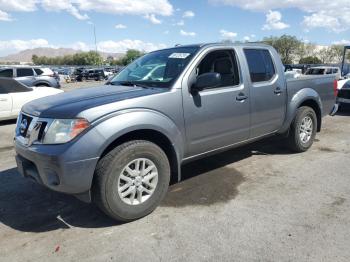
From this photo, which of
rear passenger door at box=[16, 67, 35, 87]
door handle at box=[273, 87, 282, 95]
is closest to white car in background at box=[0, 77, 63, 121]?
rear passenger door at box=[16, 67, 35, 87]

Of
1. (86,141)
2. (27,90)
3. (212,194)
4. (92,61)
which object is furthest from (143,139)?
(92,61)

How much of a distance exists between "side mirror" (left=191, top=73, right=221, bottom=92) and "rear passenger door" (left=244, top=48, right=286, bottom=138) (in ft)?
3.37

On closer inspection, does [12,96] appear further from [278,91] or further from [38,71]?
[38,71]

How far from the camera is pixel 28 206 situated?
166 inches

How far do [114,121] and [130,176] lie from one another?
61 centimetres

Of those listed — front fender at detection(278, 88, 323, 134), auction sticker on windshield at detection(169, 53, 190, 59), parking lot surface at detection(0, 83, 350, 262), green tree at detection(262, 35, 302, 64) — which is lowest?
parking lot surface at detection(0, 83, 350, 262)

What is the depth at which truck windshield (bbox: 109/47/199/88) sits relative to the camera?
4.29m

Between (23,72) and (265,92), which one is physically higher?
(23,72)

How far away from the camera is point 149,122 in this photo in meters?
3.72

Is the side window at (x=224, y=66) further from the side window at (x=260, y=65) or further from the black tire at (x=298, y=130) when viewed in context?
the black tire at (x=298, y=130)

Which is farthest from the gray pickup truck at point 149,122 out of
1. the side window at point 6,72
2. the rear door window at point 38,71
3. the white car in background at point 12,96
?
the rear door window at point 38,71

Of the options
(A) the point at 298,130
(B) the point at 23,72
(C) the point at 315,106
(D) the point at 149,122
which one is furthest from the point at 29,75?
(D) the point at 149,122

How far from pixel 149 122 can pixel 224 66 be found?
5.29 ft

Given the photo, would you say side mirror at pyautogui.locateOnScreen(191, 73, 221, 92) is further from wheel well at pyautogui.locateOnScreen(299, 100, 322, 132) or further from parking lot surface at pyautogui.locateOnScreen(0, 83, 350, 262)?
wheel well at pyautogui.locateOnScreen(299, 100, 322, 132)
